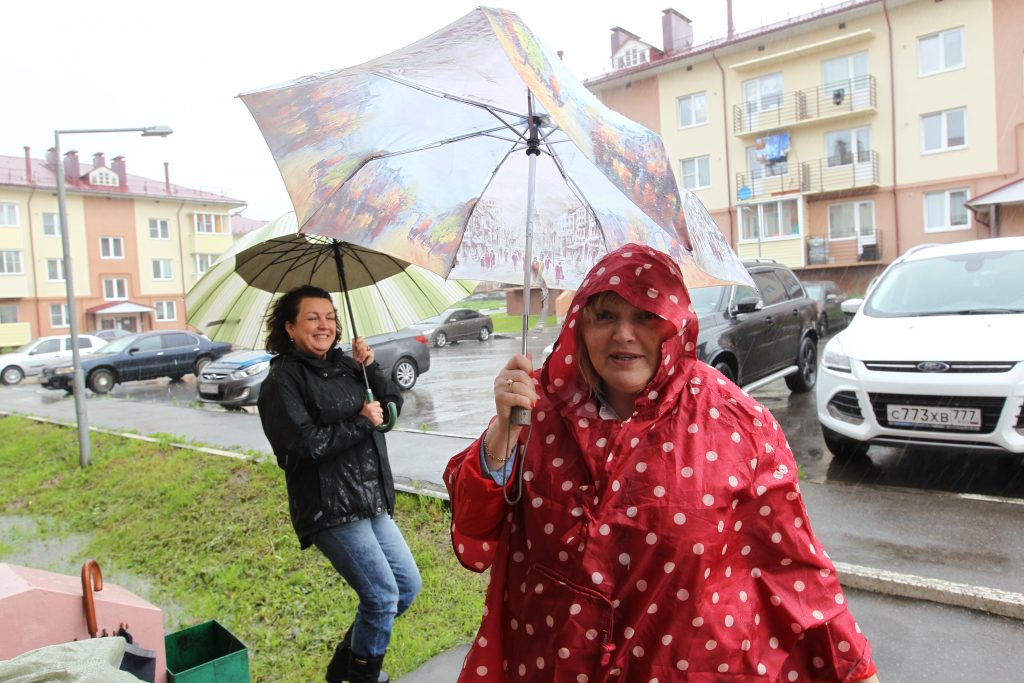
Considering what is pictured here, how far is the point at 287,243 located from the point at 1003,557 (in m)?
4.41

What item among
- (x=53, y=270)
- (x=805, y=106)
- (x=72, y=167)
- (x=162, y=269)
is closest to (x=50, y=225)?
(x=53, y=270)

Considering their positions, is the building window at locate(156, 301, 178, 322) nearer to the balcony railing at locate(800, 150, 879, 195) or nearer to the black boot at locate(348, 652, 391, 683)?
the balcony railing at locate(800, 150, 879, 195)

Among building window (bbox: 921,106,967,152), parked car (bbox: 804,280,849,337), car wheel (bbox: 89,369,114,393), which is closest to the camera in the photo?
car wheel (bbox: 89,369,114,393)

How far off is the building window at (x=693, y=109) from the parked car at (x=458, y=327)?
1332 cm

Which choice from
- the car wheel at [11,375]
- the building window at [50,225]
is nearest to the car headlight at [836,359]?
the car wheel at [11,375]

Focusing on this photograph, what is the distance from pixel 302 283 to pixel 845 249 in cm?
2925

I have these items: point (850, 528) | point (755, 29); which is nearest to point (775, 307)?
→ point (850, 528)

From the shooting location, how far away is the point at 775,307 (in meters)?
9.30

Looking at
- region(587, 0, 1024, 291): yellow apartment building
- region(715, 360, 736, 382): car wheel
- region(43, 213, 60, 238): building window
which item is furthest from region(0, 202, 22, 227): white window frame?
region(715, 360, 736, 382): car wheel

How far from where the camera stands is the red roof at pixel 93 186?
44.1 metres

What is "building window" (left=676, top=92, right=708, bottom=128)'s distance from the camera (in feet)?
102

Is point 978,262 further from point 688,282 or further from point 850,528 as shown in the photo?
point 688,282

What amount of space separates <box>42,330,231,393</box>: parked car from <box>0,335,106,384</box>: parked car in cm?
585

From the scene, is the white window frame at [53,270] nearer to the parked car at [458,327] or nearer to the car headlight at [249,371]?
the parked car at [458,327]
